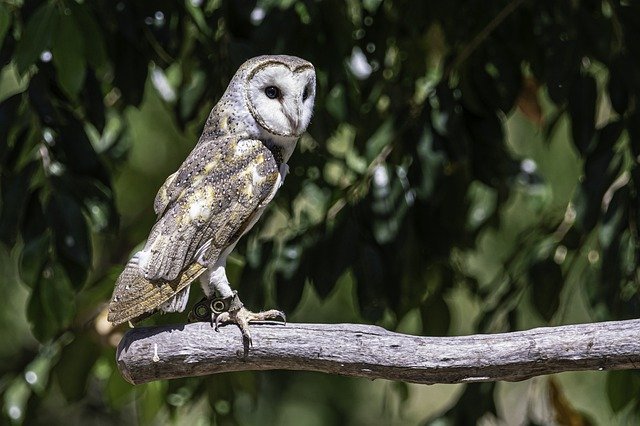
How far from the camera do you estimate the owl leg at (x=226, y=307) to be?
2.59 m

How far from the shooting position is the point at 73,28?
116 inches

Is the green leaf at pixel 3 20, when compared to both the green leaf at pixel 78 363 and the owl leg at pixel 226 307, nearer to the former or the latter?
the owl leg at pixel 226 307

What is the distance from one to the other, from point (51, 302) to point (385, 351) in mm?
1037

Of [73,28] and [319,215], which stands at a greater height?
A: [73,28]

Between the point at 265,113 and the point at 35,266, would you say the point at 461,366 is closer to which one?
the point at 265,113

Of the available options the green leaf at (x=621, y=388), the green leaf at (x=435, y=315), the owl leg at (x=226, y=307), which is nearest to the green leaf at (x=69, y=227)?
the owl leg at (x=226, y=307)

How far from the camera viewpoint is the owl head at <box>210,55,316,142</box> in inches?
106

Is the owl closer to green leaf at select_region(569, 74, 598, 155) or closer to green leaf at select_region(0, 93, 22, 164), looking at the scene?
green leaf at select_region(0, 93, 22, 164)

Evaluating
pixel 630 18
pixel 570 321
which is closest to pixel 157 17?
pixel 630 18

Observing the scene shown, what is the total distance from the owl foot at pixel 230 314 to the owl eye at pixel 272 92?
44 cm

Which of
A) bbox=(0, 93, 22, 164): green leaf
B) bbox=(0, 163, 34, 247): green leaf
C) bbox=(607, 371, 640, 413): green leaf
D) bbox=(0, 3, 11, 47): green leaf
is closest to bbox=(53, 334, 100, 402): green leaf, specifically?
bbox=(0, 163, 34, 247): green leaf

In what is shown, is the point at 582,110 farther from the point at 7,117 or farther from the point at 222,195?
the point at 7,117

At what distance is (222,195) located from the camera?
2.72 metres

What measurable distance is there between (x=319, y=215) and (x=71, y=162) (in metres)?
0.75
